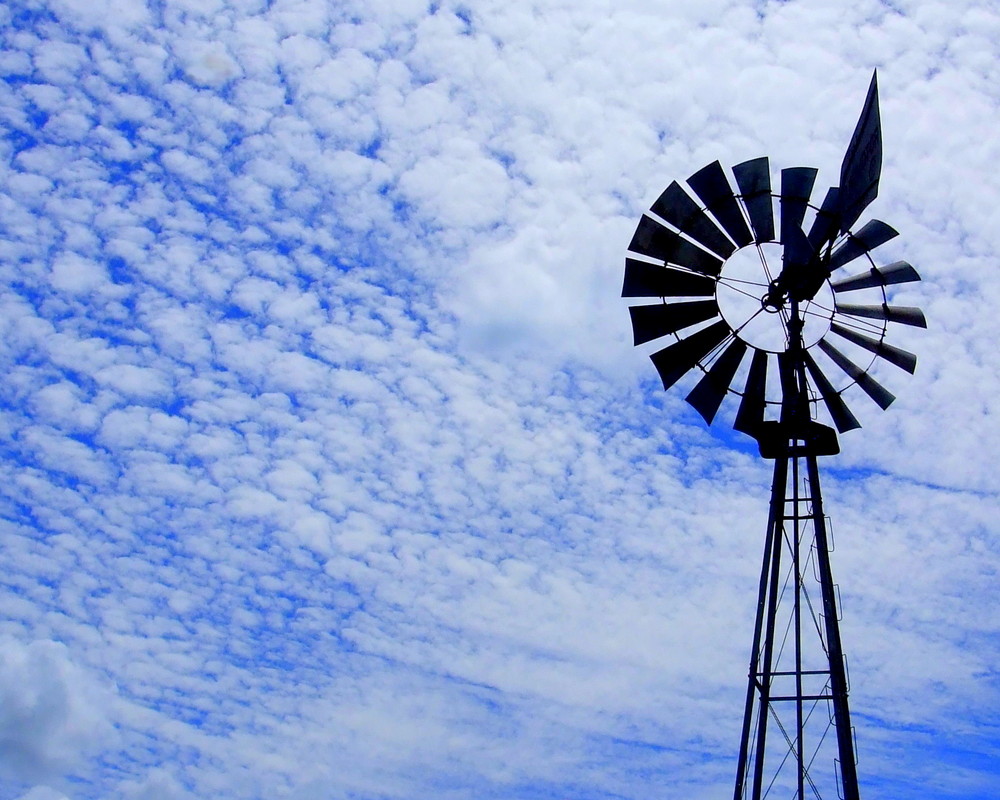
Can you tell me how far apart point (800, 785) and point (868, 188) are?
7760 mm

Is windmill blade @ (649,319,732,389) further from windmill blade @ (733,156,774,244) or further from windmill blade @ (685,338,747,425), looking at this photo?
windmill blade @ (733,156,774,244)

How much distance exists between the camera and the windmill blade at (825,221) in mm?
14789

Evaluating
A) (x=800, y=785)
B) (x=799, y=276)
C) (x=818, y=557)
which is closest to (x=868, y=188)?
(x=799, y=276)

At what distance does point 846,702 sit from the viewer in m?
13.6

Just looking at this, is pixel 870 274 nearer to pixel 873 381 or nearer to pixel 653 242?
pixel 873 381

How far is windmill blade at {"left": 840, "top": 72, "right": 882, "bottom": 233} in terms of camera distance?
1338cm

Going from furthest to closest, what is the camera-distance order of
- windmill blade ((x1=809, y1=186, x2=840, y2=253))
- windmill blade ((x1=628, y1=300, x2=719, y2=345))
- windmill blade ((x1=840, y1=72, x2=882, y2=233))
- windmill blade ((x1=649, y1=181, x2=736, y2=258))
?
windmill blade ((x1=628, y1=300, x2=719, y2=345)), windmill blade ((x1=649, y1=181, x2=736, y2=258)), windmill blade ((x1=809, y1=186, x2=840, y2=253)), windmill blade ((x1=840, y1=72, x2=882, y2=233))

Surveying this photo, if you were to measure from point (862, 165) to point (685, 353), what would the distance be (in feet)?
12.0

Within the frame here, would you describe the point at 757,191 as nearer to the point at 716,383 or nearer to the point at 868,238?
the point at 868,238

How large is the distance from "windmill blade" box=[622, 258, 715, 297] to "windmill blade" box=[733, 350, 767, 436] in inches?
48.5

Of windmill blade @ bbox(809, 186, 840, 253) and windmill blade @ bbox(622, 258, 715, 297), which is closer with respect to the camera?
windmill blade @ bbox(809, 186, 840, 253)

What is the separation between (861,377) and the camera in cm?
1606

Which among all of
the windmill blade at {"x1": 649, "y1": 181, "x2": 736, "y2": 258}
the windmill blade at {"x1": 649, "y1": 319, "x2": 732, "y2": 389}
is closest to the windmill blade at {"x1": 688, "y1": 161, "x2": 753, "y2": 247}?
the windmill blade at {"x1": 649, "y1": 181, "x2": 736, "y2": 258}

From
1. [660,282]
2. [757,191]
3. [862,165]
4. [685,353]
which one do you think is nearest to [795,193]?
[757,191]
